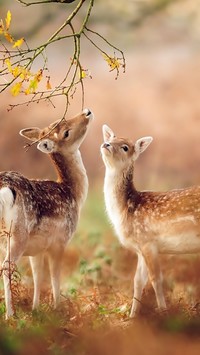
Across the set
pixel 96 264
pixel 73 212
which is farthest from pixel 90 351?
pixel 96 264

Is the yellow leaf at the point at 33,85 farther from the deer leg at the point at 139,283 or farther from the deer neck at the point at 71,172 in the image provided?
the deer leg at the point at 139,283

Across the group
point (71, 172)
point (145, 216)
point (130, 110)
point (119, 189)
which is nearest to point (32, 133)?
point (71, 172)

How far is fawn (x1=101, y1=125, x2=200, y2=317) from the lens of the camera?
28.5ft

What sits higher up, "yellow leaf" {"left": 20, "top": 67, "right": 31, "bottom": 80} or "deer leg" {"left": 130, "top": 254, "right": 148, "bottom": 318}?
"yellow leaf" {"left": 20, "top": 67, "right": 31, "bottom": 80}

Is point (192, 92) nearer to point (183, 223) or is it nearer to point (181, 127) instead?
point (181, 127)

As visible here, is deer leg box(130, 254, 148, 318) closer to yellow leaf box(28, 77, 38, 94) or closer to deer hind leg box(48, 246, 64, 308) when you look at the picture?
deer hind leg box(48, 246, 64, 308)

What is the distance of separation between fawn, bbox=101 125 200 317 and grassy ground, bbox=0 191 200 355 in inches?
13.8

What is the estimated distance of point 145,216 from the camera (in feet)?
29.2

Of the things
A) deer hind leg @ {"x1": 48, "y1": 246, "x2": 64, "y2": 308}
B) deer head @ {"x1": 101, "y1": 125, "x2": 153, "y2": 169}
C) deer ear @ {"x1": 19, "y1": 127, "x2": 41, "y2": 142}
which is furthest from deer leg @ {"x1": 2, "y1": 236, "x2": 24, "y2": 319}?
deer ear @ {"x1": 19, "y1": 127, "x2": 41, "y2": 142}

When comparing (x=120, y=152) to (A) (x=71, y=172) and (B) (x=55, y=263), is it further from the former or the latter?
(B) (x=55, y=263)

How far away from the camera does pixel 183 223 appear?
871cm

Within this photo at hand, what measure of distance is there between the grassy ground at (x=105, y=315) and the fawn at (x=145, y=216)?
1.15ft

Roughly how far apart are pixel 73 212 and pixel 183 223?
1227mm

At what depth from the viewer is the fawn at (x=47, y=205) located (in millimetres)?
8430
